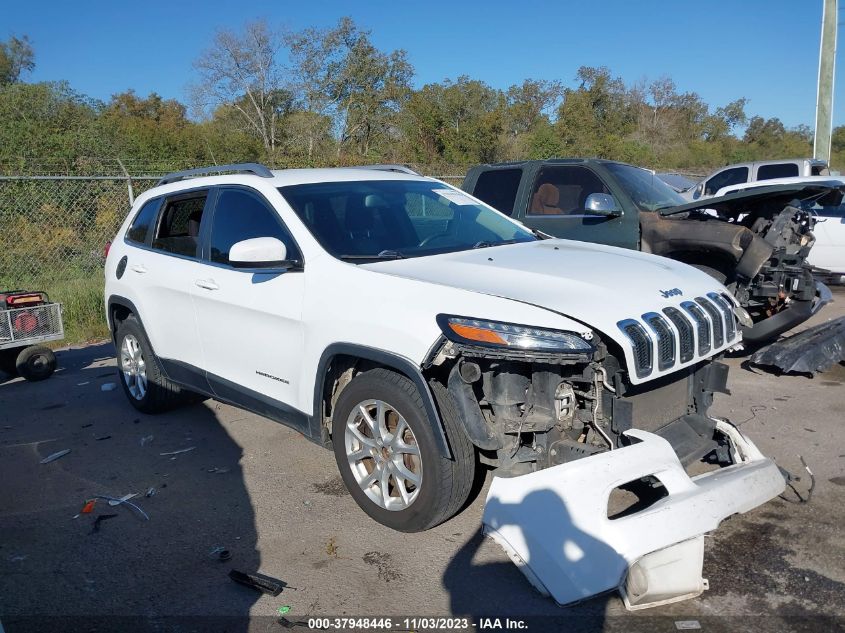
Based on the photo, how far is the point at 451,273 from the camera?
3816 millimetres

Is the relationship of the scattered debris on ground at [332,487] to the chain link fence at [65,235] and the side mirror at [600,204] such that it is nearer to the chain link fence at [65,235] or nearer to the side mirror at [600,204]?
the side mirror at [600,204]

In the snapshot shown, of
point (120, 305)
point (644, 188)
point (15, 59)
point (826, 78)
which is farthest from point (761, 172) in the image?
point (15, 59)

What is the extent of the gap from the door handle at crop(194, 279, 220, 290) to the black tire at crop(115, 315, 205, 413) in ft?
3.43

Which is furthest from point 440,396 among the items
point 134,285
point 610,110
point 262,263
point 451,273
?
point 610,110

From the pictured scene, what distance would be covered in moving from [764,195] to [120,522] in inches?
221

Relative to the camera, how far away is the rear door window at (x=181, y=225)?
523 cm

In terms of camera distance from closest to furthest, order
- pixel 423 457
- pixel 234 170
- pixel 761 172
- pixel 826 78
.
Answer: pixel 423 457, pixel 234 170, pixel 761 172, pixel 826 78

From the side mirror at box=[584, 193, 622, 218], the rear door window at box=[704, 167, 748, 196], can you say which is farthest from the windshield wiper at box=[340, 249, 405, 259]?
the rear door window at box=[704, 167, 748, 196]

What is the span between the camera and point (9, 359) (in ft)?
24.9

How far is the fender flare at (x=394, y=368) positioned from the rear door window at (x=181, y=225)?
1.67 m

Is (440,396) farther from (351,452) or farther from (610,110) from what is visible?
(610,110)

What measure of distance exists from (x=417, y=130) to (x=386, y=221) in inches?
932

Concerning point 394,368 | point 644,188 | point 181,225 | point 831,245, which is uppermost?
point 644,188

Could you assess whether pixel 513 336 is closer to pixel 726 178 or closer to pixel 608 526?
pixel 608 526
